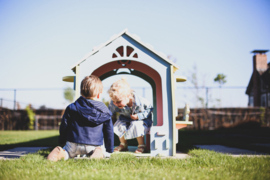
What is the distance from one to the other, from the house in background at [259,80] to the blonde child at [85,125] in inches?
903

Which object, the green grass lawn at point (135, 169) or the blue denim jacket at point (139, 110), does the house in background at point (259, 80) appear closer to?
the blue denim jacket at point (139, 110)

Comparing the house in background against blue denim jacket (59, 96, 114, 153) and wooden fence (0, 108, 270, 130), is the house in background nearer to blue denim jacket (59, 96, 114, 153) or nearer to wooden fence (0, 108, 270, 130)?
wooden fence (0, 108, 270, 130)

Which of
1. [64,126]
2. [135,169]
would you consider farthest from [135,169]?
[64,126]

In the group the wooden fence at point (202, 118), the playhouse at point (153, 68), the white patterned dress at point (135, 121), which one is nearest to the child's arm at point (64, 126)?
the playhouse at point (153, 68)

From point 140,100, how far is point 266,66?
2495 cm

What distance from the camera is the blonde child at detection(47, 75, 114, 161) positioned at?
272 cm

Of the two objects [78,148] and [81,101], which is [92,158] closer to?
[78,148]

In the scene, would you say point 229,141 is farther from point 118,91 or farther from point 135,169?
point 135,169

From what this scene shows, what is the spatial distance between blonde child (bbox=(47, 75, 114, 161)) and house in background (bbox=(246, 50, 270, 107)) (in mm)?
22945

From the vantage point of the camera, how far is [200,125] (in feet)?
44.9

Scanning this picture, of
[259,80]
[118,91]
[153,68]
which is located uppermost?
[259,80]

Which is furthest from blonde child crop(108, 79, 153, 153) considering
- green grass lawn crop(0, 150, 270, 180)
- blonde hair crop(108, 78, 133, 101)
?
green grass lawn crop(0, 150, 270, 180)

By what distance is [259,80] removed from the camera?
24.0 meters

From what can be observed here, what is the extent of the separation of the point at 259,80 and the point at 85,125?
25343 millimetres
